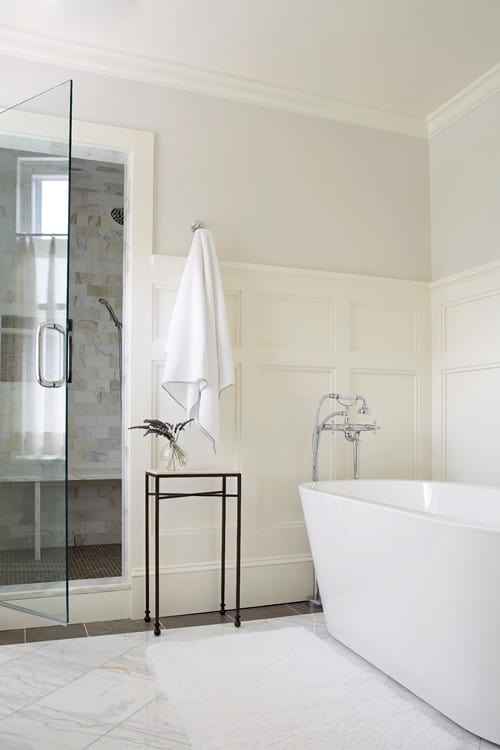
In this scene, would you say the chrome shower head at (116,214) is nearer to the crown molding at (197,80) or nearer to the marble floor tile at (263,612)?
the crown molding at (197,80)

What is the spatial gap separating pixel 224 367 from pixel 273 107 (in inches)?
57.2

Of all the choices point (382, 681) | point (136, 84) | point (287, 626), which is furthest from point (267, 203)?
point (382, 681)

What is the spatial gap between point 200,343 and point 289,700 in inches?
58.6

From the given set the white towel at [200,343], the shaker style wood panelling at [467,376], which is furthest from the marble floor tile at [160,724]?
the shaker style wood panelling at [467,376]

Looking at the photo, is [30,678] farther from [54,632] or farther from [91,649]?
[54,632]

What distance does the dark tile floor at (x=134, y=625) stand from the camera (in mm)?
2873

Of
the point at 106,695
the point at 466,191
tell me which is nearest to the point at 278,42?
the point at 466,191

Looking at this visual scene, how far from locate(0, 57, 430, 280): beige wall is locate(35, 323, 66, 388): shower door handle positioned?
3.17 ft

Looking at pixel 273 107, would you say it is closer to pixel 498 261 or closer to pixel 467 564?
pixel 498 261

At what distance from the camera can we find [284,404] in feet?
11.3

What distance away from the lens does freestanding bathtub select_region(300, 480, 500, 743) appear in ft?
6.28

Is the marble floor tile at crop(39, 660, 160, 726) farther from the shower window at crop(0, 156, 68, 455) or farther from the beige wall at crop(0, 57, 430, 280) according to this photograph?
the beige wall at crop(0, 57, 430, 280)

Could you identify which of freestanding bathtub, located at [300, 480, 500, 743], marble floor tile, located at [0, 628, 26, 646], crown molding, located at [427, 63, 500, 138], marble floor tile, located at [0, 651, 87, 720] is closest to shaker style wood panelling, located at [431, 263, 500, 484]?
freestanding bathtub, located at [300, 480, 500, 743]

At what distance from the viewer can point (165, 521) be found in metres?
3.19
